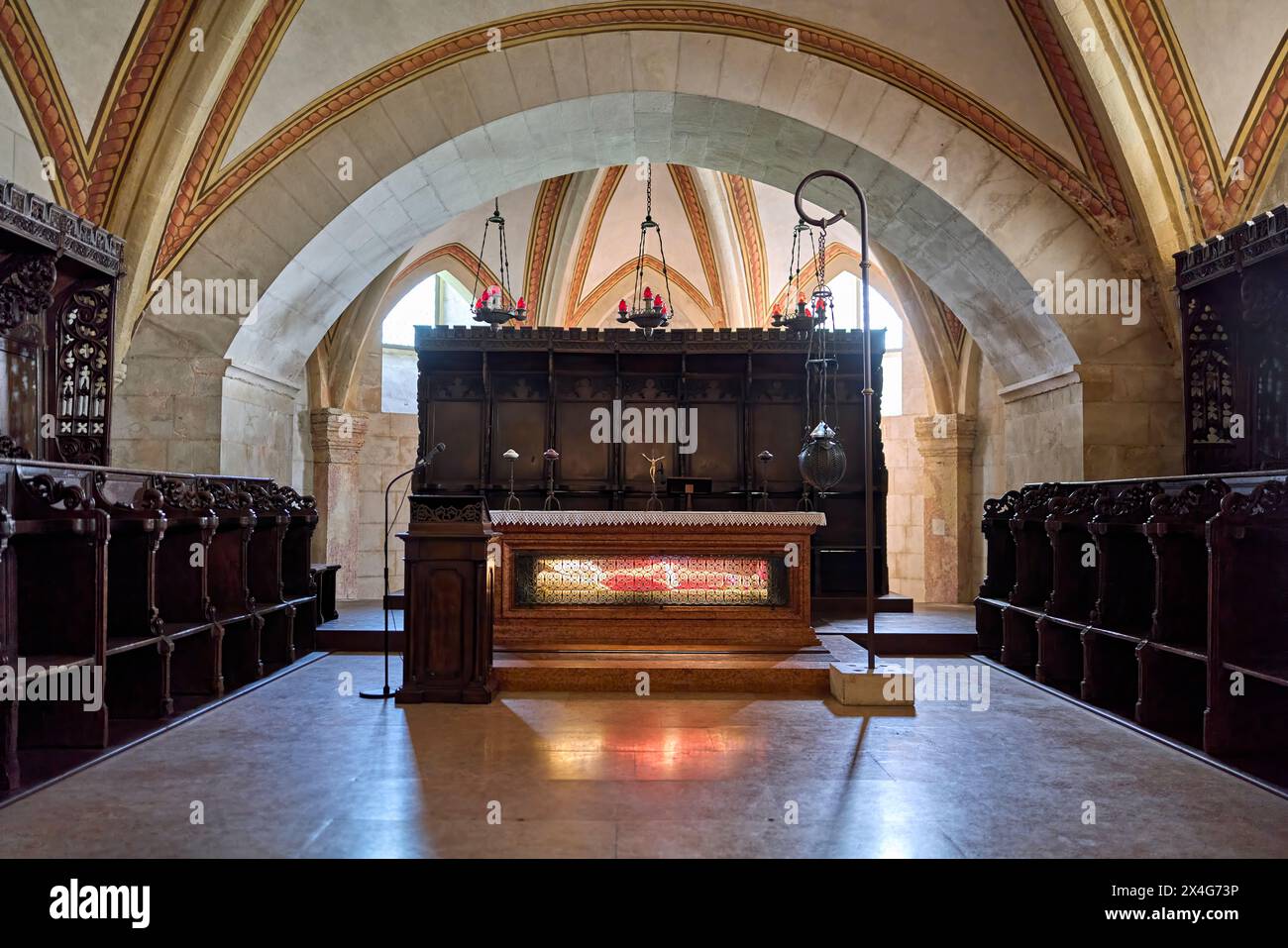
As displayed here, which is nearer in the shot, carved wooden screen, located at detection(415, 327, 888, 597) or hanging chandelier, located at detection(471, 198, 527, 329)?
hanging chandelier, located at detection(471, 198, 527, 329)

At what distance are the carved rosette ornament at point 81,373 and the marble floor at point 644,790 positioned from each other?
2.70 meters

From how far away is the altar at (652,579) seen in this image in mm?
6574

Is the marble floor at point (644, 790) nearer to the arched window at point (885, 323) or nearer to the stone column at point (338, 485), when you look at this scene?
the stone column at point (338, 485)

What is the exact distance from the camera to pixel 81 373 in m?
6.89

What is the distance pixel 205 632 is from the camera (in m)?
5.82

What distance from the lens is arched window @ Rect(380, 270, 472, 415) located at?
1496 cm

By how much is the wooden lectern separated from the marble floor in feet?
0.68

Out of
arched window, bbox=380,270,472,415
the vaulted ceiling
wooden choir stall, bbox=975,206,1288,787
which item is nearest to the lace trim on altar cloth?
wooden choir stall, bbox=975,206,1288,787

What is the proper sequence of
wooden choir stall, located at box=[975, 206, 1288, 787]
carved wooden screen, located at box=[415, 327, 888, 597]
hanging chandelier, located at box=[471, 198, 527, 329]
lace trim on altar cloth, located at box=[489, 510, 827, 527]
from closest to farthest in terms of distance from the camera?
wooden choir stall, located at box=[975, 206, 1288, 787] → lace trim on altar cloth, located at box=[489, 510, 827, 527] → hanging chandelier, located at box=[471, 198, 527, 329] → carved wooden screen, located at box=[415, 327, 888, 597]

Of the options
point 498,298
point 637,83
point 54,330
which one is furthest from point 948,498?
point 54,330

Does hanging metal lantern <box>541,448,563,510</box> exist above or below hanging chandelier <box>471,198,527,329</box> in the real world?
below

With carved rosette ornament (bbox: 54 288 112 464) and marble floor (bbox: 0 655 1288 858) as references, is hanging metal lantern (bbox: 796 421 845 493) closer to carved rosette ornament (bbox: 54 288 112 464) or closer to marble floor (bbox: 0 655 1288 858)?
marble floor (bbox: 0 655 1288 858)

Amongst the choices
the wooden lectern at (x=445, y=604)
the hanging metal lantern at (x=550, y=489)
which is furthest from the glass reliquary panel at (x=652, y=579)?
the hanging metal lantern at (x=550, y=489)
